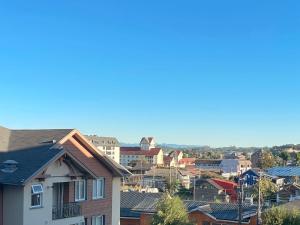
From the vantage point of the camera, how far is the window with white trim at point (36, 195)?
22.4 m

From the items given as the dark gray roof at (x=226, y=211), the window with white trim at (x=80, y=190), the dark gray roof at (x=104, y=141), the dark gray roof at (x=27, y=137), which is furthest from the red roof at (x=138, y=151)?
the dark gray roof at (x=27, y=137)

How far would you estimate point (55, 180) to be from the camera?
24.0 m

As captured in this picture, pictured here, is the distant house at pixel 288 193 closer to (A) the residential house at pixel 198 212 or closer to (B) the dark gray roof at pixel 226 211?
(A) the residential house at pixel 198 212

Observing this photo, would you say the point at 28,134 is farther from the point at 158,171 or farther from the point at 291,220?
the point at 158,171

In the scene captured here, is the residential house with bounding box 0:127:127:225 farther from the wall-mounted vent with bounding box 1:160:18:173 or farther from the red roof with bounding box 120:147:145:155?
the red roof with bounding box 120:147:145:155

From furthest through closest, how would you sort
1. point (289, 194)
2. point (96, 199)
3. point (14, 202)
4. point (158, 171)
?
1. point (158, 171)
2. point (289, 194)
3. point (96, 199)
4. point (14, 202)

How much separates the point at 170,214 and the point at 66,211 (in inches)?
356

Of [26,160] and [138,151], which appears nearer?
[26,160]

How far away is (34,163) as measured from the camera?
22.4 m

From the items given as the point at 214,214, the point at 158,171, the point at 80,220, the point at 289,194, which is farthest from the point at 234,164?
the point at 80,220

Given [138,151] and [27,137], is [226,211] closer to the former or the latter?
[27,137]

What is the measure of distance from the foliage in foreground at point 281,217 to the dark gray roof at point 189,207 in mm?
4314

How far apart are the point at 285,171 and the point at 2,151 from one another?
7328cm

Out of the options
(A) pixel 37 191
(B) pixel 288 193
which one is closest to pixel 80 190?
(A) pixel 37 191
